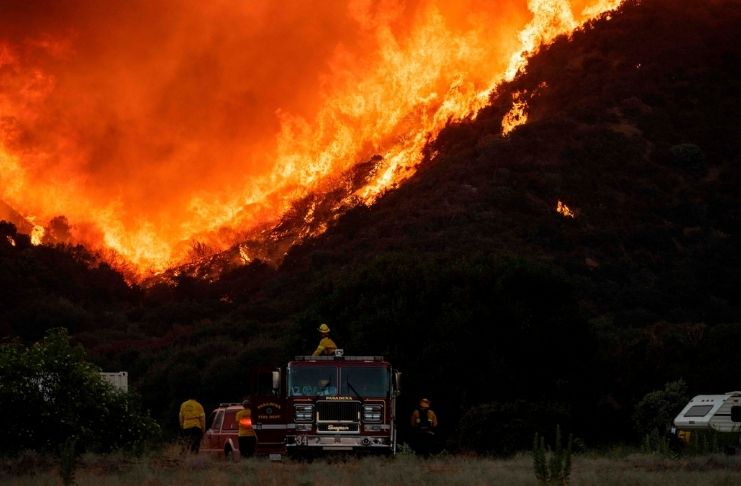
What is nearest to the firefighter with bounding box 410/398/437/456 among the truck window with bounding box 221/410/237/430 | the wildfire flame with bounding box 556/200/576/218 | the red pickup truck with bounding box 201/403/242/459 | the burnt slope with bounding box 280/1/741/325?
the red pickup truck with bounding box 201/403/242/459

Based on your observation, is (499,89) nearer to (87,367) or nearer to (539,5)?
(539,5)

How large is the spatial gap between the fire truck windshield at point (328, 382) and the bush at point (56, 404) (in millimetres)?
4594

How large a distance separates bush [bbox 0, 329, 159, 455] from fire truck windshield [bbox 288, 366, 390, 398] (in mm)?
4594

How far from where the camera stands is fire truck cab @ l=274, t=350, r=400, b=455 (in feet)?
108

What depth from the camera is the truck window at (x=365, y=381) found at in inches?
1305

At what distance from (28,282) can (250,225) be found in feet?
55.9

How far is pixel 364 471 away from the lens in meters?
27.5

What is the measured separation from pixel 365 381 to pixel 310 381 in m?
1.24

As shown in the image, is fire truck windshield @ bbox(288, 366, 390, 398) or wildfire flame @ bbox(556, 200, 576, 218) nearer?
fire truck windshield @ bbox(288, 366, 390, 398)

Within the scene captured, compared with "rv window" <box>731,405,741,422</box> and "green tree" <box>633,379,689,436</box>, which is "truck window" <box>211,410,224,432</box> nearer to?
"rv window" <box>731,405,741,422</box>

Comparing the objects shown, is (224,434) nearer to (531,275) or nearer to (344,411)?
(344,411)

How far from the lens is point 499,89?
12369 cm

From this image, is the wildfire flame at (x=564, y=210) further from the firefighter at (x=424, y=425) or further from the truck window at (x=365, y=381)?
the truck window at (x=365, y=381)

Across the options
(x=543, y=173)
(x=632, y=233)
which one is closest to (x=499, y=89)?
(x=543, y=173)
